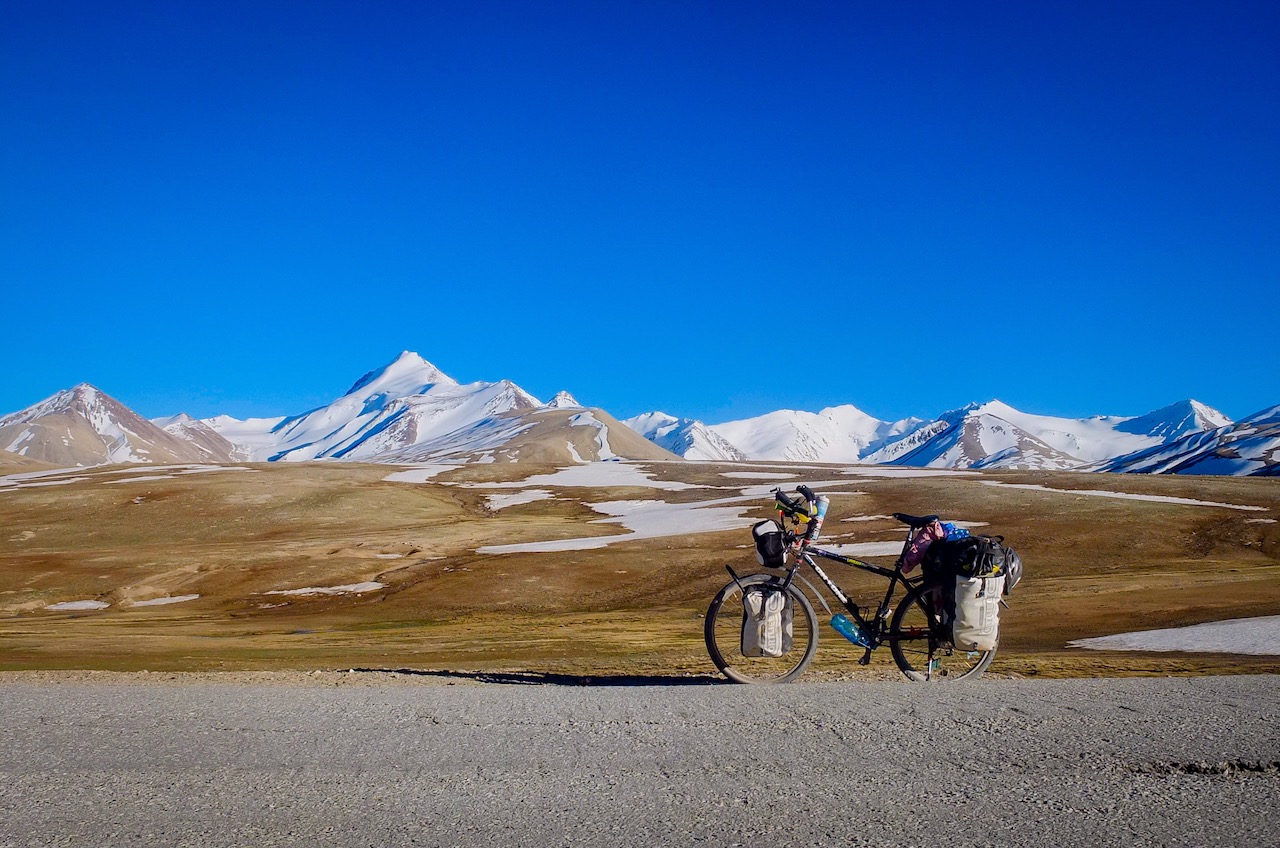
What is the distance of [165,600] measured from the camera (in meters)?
54.2

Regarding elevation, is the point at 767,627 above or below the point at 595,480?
below

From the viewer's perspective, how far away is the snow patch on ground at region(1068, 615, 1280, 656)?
1833 centimetres

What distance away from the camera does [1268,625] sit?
21.8m

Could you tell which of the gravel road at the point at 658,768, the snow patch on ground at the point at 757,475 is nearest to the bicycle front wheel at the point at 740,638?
the gravel road at the point at 658,768

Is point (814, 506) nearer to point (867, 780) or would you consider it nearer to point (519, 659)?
point (867, 780)

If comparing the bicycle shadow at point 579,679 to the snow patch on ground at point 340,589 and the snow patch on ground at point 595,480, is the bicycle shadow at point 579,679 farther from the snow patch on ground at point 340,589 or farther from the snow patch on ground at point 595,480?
the snow patch on ground at point 595,480

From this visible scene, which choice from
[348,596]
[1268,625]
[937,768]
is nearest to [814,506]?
[937,768]

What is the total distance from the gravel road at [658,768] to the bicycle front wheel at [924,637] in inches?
60.2

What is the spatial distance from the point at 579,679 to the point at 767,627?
11.0 feet

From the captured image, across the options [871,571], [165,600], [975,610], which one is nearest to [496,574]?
→ [165,600]

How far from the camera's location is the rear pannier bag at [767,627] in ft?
42.0

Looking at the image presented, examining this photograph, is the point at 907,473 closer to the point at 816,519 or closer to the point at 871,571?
the point at 871,571

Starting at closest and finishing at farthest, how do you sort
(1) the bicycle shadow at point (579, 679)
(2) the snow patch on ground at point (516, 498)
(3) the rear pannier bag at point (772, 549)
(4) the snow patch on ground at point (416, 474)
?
(3) the rear pannier bag at point (772, 549) < (1) the bicycle shadow at point (579, 679) < (2) the snow patch on ground at point (516, 498) < (4) the snow patch on ground at point (416, 474)

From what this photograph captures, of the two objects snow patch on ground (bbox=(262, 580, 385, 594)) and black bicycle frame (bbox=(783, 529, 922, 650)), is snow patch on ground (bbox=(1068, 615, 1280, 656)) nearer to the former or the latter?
black bicycle frame (bbox=(783, 529, 922, 650))
